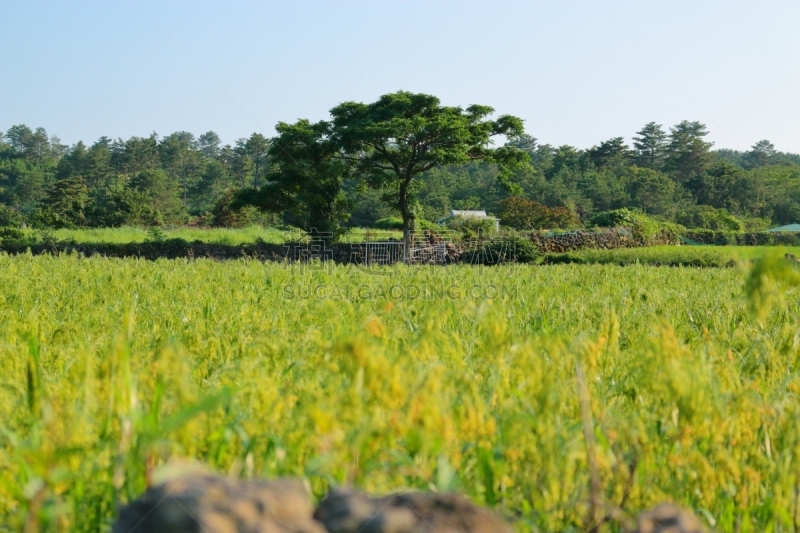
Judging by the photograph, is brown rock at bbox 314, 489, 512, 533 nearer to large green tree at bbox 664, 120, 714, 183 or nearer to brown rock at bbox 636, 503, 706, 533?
brown rock at bbox 636, 503, 706, 533

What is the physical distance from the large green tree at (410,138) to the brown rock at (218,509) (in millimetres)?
22162

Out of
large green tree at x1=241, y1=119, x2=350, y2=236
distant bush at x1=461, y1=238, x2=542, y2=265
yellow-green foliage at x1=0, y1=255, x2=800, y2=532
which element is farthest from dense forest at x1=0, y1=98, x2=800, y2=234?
yellow-green foliage at x1=0, y1=255, x2=800, y2=532

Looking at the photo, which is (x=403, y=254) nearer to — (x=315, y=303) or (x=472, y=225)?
(x=472, y=225)

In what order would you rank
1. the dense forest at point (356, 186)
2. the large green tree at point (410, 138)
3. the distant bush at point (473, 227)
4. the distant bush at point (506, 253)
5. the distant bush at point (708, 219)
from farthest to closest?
the distant bush at point (708, 219), the distant bush at point (473, 227), the dense forest at point (356, 186), the large green tree at point (410, 138), the distant bush at point (506, 253)

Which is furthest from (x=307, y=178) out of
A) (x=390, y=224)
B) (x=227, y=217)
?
(x=390, y=224)

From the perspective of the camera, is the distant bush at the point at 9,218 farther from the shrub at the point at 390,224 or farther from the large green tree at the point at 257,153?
the large green tree at the point at 257,153

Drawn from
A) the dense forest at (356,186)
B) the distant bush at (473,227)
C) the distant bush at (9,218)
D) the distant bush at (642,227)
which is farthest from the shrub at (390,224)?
the distant bush at (9,218)

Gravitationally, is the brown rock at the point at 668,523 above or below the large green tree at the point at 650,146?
below

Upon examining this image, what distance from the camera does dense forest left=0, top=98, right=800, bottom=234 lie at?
25266mm

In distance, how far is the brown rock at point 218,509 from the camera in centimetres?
88

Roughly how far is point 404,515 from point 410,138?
23.3m

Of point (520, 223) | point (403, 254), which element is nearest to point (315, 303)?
point (403, 254)

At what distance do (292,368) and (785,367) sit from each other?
86.1 inches

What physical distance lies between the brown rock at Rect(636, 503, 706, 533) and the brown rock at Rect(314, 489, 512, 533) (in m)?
0.23
